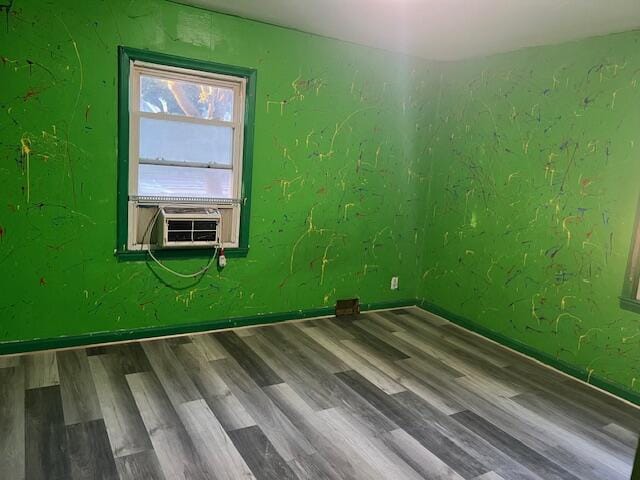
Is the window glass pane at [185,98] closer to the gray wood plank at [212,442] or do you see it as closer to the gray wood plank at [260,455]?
the gray wood plank at [212,442]

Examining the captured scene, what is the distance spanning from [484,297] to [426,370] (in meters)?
1.04

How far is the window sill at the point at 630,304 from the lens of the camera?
2.96 meters

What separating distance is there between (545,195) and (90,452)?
3.26 metres

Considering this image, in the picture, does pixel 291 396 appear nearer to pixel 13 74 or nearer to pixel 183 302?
pixel 183 302

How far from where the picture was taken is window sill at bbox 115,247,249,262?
3.27 metres

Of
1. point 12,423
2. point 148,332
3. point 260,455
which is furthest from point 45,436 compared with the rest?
point 148,332

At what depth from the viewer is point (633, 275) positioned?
298 centimetres

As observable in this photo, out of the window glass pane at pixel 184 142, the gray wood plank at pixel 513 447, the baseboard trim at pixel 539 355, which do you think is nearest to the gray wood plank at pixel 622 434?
the baseboard trim at pixel 539 355

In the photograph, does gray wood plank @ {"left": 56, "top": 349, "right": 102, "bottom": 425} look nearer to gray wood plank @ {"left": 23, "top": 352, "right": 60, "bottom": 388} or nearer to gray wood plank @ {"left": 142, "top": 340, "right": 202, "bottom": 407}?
gray wood plank @ {"left": 23, "top": 352, "right": 60, "bottom": 388}

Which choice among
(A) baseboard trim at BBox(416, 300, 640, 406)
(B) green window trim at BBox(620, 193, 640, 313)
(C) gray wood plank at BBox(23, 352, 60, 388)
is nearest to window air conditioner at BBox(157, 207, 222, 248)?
(C) gray wood plank at BBox(23, 352, 60, 388)

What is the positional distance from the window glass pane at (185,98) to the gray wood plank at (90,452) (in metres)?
2.00

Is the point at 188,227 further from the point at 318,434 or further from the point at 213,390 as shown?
the point at 318,434

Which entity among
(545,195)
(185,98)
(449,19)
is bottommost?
(545,195)

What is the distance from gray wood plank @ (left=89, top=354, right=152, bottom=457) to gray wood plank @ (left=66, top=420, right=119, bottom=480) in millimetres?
37
